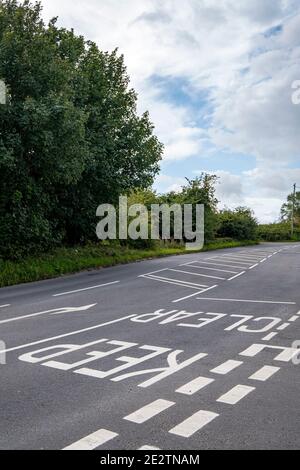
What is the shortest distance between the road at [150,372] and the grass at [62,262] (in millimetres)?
4452

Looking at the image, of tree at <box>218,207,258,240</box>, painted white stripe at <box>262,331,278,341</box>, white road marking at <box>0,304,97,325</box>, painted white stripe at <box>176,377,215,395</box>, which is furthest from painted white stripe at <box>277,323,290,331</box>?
tree at <box>218,207,258,240</box>

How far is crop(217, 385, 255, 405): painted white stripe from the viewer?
498 cm

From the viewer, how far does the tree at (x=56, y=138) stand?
16531 millimetres

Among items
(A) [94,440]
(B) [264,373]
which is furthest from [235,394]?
(A) [94,440]

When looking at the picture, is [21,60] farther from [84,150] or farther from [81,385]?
[81,385]

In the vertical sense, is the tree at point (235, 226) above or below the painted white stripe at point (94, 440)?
above

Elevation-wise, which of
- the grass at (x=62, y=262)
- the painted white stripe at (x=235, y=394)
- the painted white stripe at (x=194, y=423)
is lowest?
the painted white stripe at (x=235, y=394)

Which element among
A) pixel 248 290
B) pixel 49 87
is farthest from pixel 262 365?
pixel 49 87

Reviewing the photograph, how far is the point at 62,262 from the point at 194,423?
15858mm

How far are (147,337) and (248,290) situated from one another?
6.90 metres

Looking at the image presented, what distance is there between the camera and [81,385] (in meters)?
5.54

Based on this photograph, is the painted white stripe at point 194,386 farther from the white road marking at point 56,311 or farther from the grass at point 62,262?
the grass at point 62,262

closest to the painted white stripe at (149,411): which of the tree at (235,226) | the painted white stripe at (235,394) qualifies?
the painted white stripe at (235,394)

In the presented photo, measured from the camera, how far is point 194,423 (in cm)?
439
